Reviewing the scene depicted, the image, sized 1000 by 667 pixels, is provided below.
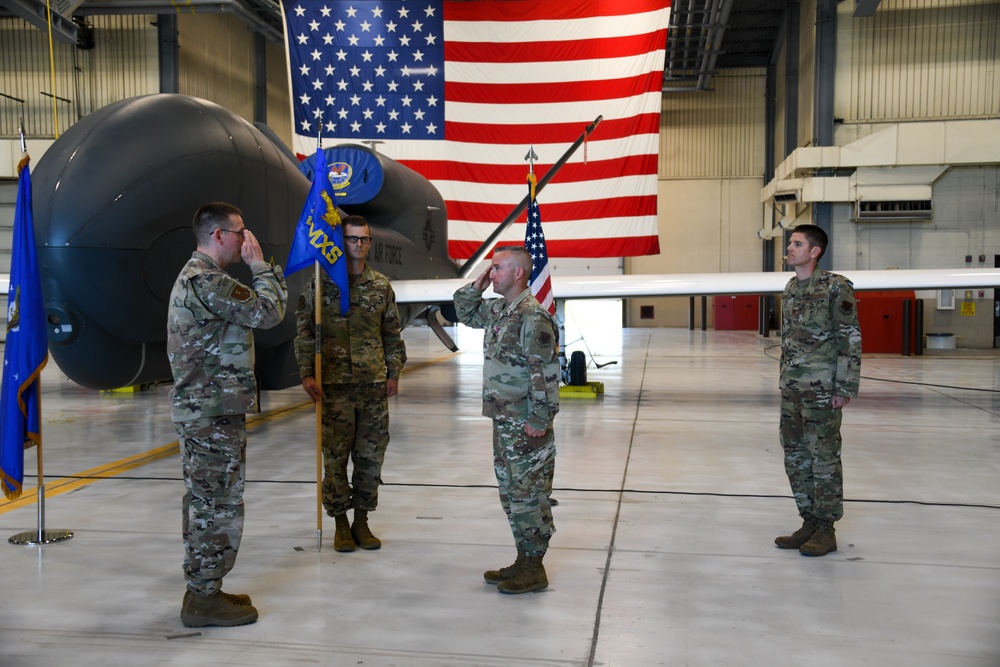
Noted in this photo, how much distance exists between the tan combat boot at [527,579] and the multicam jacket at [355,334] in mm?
1210

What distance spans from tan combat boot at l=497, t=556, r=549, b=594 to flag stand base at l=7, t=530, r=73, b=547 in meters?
2.40

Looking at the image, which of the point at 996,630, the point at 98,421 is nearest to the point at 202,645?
the point at 996,630

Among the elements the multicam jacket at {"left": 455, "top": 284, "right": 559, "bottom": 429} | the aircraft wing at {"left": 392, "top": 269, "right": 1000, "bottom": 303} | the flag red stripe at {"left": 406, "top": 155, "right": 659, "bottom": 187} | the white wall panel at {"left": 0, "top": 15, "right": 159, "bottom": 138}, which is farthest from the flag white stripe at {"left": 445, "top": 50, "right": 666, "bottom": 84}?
the white wall panel at {"left": 0, "top": 15, "right": 159, "bottom": 138}

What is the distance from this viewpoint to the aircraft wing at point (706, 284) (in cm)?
858

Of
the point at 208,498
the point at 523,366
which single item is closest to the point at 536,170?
the point at 523,366

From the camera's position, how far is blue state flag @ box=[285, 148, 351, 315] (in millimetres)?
4207

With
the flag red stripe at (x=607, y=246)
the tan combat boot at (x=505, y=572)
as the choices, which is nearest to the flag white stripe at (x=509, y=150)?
the flag red stripe at (x=607, y=246)

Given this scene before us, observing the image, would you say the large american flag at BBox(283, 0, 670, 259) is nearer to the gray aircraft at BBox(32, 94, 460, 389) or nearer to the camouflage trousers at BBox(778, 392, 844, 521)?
the gray aircraft at BBox(32, 94, 460, 389)

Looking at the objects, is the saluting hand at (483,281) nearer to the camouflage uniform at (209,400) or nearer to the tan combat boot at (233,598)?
the camouflage uniform at (209,400)

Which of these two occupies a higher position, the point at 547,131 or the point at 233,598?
the point at 547,131

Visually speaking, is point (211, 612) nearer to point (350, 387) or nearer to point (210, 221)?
point (350, 387)

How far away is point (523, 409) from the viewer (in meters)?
3.55

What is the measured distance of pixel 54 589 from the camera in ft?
11.9

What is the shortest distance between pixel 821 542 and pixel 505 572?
162 cm
